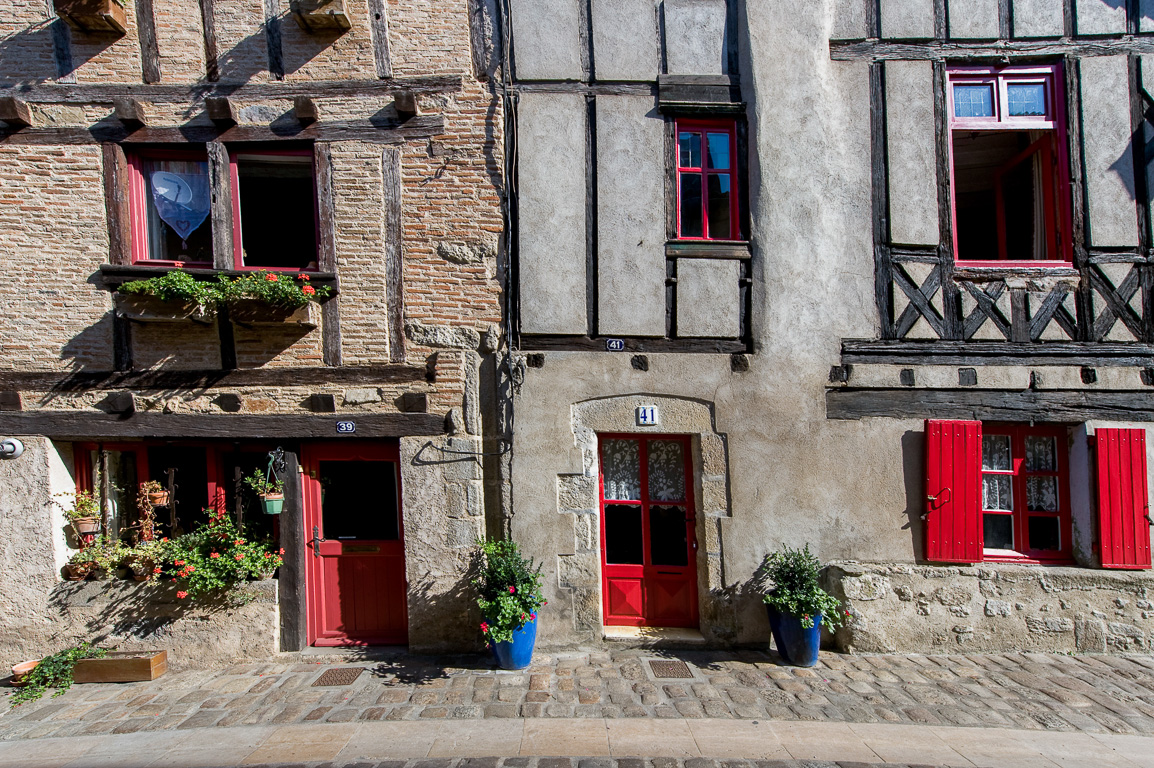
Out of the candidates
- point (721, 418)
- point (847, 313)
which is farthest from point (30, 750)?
point (847, 313)

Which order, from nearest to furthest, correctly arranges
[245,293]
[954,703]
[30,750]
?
1. [30,750]
2. [954,703]
3. [245,293]

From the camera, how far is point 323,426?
5469 mm

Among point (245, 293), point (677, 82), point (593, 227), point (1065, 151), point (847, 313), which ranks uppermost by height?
point (677, 82)

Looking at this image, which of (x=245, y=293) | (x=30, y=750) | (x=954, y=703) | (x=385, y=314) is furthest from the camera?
(x=385, y=314)

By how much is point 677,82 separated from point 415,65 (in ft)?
8.36

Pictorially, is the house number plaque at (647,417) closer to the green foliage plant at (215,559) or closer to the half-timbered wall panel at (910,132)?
the half-timbered wall panel at (910,132)

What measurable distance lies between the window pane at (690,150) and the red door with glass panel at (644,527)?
108 inches

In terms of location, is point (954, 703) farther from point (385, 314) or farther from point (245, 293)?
point (245, 293)

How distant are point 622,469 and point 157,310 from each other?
4629 millimetres

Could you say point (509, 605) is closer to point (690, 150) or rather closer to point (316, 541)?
point (316, 541)

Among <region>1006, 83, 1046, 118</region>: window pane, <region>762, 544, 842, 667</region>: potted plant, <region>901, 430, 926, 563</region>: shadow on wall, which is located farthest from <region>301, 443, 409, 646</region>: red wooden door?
<region>1006, 83, 1046, 118</region>: window pane

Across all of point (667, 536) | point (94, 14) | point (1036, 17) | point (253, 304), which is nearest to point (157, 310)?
point (253, 304)

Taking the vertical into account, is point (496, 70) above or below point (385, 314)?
above

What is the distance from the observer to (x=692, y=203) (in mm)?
5770
